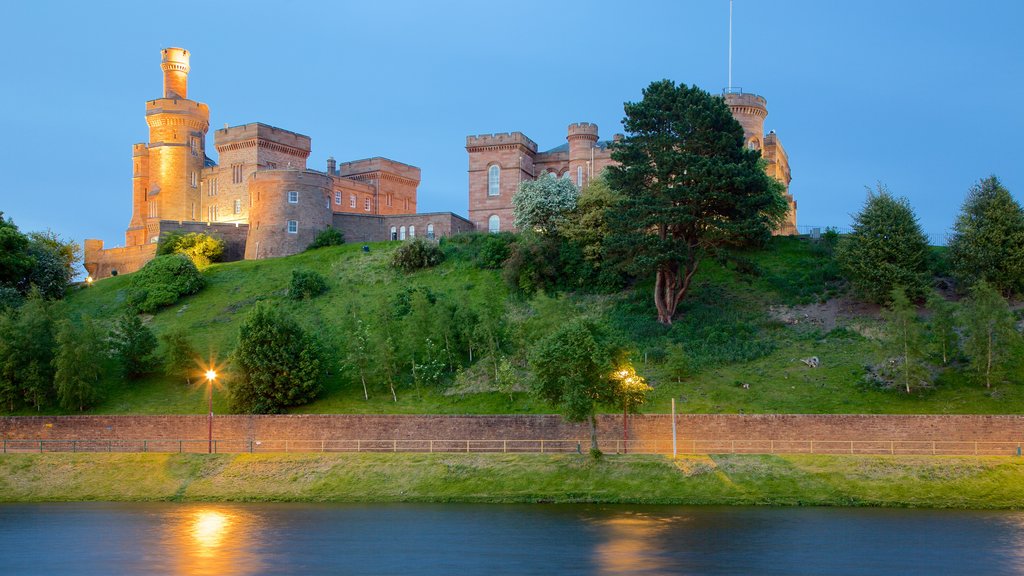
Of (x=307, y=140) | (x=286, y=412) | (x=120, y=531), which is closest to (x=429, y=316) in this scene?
(x=286, y=412)

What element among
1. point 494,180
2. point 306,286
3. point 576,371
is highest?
point 494,180

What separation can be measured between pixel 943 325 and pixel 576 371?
2043 cm

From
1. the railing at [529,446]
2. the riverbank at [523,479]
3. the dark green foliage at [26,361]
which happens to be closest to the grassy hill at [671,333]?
the dark green foliage at [26,361]

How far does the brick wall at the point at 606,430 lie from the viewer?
1608 inches

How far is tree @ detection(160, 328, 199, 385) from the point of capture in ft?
188

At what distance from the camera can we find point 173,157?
97.1 metres

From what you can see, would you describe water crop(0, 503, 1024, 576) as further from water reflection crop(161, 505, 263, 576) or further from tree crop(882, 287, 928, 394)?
tree crop(882, 287, 928, 394)

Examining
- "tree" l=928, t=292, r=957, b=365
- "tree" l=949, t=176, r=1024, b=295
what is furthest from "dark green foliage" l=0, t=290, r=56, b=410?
"tree" l=949, t=176, r=1024, b=295

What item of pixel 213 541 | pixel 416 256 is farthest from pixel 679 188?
pixel 213 541

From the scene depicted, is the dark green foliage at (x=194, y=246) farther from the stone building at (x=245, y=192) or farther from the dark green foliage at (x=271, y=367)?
the dark green foliage at (x=271, y=367)

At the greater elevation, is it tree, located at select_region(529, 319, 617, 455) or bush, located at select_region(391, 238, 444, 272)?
bush, located at select_region(391, 238, 444, 272)

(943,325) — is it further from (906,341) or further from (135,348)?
(135,348)

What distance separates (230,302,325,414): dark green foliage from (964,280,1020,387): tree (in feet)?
106

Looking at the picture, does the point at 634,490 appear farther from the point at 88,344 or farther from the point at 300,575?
the point at 88,344
